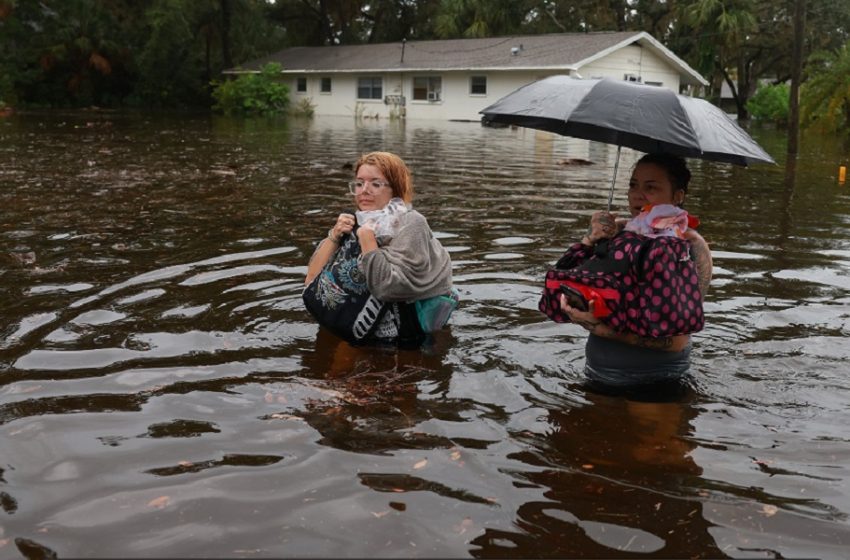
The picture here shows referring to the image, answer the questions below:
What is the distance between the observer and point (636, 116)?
4.20 meters

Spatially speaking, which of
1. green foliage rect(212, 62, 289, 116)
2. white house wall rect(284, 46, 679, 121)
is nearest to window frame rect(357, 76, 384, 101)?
white house wall rect(284, 46, 679, 121)

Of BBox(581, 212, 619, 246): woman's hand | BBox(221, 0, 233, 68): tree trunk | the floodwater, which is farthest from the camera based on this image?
BBox(221, 0, 233, 68): tree trunk

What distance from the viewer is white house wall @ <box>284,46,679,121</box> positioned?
128 feet

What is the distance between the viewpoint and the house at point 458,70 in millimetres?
38062

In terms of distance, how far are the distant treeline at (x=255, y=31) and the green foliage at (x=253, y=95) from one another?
15.1ft

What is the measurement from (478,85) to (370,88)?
7.07 metres

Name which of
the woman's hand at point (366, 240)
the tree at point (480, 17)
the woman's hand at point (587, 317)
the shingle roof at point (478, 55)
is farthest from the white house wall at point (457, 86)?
the woman's hand at point (587, 317)

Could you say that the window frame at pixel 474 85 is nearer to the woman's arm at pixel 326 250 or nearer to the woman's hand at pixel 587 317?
the woman's arm at pixel 326 250

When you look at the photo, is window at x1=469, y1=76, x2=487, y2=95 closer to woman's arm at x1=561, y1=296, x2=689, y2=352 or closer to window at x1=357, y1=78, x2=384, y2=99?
window at x1=357, y1=78, x2=384, y2=99

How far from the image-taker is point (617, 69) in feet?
128

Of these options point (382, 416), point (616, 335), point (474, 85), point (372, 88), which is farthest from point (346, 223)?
point (372, 88)

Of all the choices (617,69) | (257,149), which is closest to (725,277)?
(257,149)

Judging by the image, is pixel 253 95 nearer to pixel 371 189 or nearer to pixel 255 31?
pixel 255 31

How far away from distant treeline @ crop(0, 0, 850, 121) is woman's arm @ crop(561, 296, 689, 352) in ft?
137
